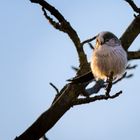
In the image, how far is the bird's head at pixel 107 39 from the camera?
6617 millimetres

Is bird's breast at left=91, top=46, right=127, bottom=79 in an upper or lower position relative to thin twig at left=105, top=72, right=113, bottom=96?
upper

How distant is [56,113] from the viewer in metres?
6.54

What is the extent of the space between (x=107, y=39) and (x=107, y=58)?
31 cm

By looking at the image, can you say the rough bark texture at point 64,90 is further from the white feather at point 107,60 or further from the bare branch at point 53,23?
the white feather at point 107,60

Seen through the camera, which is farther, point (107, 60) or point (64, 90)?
point (64, 90)

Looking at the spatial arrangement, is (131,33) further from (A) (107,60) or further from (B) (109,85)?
(B) (109,85)

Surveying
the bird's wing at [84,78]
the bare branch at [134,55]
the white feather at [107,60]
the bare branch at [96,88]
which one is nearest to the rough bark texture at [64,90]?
the bare branch at [134,55]

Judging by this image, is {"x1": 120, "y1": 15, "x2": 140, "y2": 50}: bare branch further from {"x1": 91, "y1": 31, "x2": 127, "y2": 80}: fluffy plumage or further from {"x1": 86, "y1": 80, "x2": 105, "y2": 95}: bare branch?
{"x1": 86, "y1": 80, "x2": 105, "y2": 95}: bare branch

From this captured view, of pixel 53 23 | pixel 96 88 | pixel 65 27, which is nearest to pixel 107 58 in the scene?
pixel 65 27

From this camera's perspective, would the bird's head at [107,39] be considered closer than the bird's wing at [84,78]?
Yes

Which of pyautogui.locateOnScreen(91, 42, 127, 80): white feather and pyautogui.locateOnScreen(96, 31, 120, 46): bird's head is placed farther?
pyautogui.locateOnScreen(96, 31, 120, 46): bird's head

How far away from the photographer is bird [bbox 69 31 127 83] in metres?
6.46

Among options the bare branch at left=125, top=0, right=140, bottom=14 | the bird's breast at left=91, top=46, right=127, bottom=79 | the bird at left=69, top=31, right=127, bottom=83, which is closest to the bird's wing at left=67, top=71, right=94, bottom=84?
the bird at left=69, top=31, right=127, bottom=83

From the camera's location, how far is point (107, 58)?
6434 millimetres
